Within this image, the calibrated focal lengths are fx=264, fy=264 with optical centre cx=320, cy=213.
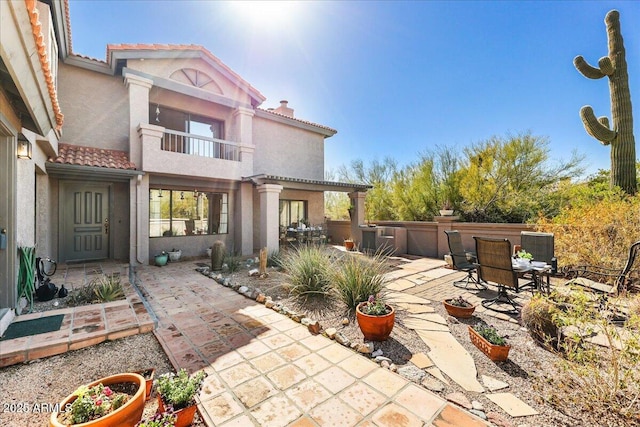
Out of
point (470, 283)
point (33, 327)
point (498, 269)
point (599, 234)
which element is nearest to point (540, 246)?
point (599, 234)

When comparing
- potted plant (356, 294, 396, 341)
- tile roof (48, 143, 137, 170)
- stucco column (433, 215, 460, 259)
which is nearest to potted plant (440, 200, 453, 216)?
stucco column (433, 215, 460, 259)

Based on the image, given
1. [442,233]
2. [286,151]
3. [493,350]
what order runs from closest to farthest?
1. [493,350]
2. [442,233]
3. [286,151]

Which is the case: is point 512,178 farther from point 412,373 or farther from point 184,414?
point 184,414

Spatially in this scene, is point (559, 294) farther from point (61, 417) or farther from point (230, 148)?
point (230, 148)

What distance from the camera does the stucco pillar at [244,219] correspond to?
36.5ft

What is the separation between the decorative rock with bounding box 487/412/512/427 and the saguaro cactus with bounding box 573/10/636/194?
34.1 feet

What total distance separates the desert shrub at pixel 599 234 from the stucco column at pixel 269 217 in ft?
28.3

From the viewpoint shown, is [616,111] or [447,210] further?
[447,210]

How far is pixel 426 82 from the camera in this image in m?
12.2

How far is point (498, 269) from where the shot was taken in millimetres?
5074

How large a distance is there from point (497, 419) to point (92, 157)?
1082cm

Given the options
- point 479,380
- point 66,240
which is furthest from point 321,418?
point 66,240

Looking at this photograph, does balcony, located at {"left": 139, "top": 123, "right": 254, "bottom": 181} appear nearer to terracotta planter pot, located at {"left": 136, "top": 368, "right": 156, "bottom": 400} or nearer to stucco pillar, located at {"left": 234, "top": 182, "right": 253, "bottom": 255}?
stucco pillar, located at {"left": 234, "top": 182, "right": 253, "bottom": 255}

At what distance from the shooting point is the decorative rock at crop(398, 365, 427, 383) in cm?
288
